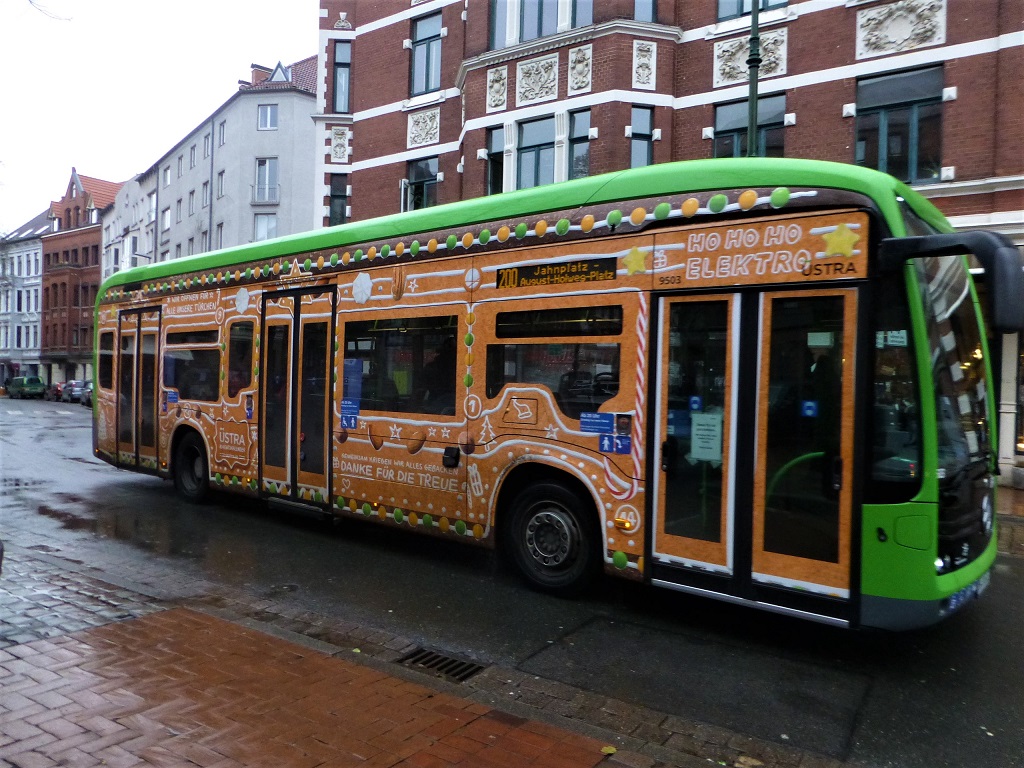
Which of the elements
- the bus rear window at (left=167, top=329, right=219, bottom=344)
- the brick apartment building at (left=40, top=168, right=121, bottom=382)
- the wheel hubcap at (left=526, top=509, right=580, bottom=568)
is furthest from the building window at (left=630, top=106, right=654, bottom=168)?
the brick apartment building at (left=40, top=168, right=121, bottom=382)

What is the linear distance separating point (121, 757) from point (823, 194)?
4782 mm

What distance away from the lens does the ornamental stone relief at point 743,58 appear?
50.3 ft

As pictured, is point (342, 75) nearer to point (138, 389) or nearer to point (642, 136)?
point (642, 136)

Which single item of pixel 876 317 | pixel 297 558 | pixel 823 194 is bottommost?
pixel 297 558

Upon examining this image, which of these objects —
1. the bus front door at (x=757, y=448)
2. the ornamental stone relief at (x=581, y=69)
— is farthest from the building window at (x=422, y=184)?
the bus front door at (x=757, y=448)

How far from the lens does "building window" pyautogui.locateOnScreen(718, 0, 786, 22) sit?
15.6 m

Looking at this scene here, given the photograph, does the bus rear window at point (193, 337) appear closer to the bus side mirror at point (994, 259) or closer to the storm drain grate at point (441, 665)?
the storm drain grate at point (441, 665)

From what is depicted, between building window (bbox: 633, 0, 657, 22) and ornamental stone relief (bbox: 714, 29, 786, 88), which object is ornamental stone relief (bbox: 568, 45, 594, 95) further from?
ornamental stone relief (bbox: 714, 29, 786, 88)

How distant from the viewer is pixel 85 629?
507cm

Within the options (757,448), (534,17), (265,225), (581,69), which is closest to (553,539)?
(757,448)

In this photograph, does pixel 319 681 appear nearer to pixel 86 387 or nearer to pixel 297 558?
pixel 297 558

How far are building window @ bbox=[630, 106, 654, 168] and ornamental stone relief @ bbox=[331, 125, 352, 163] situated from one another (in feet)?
36.2

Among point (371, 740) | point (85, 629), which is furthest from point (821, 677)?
point (85, 629)

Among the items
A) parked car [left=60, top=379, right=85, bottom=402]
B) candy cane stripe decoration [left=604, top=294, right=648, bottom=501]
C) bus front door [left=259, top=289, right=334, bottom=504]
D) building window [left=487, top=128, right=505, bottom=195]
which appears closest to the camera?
candy cane stripe decoration [left=604, top=294, right=648, bottom=501]
